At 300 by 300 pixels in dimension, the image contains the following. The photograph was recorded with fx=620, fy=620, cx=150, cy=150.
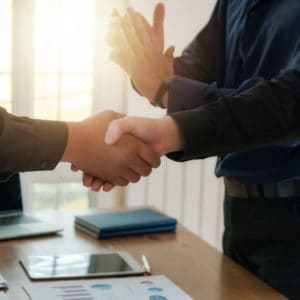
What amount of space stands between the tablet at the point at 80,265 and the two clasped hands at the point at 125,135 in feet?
0.73

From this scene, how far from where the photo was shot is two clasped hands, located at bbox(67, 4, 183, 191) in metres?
1.46

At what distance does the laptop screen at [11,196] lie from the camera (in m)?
1.73

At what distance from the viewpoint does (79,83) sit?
257 cm

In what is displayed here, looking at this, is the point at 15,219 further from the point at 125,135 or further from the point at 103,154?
the point at 125,135

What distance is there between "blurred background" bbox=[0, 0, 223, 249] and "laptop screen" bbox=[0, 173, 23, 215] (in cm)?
78

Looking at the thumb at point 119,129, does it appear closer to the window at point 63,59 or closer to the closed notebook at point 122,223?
the closed notebook at point 122,223

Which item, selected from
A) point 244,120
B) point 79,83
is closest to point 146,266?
point 244,120

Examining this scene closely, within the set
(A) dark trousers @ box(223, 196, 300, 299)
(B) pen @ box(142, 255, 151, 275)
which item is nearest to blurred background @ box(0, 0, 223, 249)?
(A) dark trousers @ box(223, 196, 300, 299)

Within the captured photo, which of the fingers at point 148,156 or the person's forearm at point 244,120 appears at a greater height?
the person's forearm at point 244,120

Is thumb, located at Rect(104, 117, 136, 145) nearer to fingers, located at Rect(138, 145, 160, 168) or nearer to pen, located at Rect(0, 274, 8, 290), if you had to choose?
fingers, located at Rect(138, 145, 160, 168)

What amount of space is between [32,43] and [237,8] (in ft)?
3.61

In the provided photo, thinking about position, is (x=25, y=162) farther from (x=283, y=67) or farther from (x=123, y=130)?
(x=283, y=67)

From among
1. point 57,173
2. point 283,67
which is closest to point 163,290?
point 283,67

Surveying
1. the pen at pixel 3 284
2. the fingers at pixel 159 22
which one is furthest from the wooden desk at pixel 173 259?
the fingers at pixel 159 22
